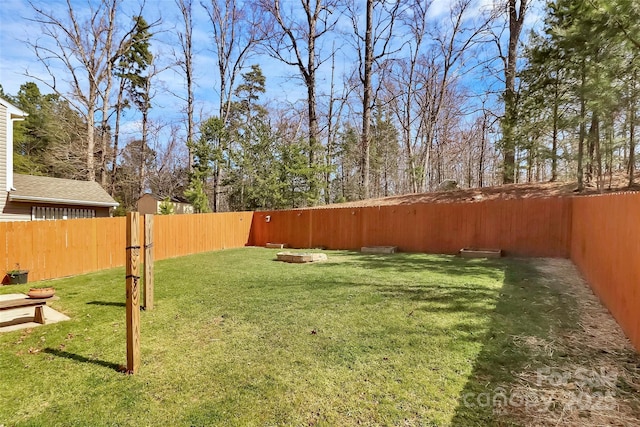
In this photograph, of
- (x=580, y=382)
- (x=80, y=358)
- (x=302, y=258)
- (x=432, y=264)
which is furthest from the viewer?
(x=302, y=258)

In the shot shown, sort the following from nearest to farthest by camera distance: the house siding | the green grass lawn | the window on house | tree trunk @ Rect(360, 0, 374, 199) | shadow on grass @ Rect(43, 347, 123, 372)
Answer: the green grass lawn, shadow on grass @ Rect(43, 347, 123, 372), the house siding, the window on house, tree trunk @ Rect(360, 0, 374, 199)

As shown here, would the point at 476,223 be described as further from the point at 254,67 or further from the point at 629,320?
the point at 254,67

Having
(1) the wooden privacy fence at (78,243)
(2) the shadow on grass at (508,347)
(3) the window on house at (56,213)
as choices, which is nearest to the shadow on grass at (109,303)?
(1) the wooden privacy fence at (78,243)

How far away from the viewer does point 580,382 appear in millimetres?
2467

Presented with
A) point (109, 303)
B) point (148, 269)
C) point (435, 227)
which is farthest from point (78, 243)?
point (435, 227)

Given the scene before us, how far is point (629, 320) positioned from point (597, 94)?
6.78m

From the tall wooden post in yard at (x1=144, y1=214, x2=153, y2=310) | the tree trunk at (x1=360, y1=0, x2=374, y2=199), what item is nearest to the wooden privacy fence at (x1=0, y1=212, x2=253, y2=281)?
the tall wooden post in yard at (x1=144, y1=214, x2=153, y2=310)

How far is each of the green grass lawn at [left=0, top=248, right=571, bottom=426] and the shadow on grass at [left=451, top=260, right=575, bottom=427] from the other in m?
0.02

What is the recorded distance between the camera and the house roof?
10.6m

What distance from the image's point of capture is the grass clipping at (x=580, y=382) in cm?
209

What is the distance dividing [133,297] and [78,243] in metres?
6.93

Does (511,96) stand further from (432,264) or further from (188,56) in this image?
(188,56)

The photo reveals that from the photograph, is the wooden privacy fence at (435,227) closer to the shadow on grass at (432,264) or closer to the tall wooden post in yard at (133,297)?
the shadow on grass at (432,264)

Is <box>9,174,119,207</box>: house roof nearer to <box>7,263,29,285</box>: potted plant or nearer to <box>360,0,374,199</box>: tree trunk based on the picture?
<box>7,263,29,285</box>: potted plant
